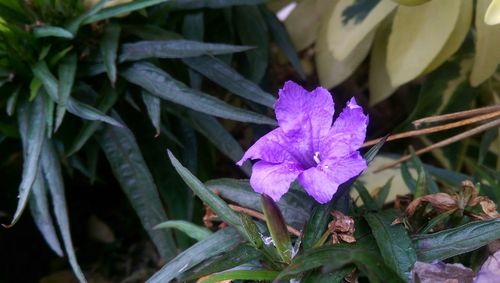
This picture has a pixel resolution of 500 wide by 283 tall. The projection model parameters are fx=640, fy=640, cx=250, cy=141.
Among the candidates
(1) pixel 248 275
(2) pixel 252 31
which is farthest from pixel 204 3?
(1) pixel 248 275

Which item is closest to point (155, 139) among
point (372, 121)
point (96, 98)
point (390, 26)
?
point (96, 98)

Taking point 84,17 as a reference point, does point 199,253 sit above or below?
below

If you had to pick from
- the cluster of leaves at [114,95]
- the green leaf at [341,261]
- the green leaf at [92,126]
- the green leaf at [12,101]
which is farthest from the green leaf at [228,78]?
the green leaf at [341,261]

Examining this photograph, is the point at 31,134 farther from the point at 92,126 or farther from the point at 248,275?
the point at 248,275

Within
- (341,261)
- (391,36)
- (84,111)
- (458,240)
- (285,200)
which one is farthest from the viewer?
(391,36)

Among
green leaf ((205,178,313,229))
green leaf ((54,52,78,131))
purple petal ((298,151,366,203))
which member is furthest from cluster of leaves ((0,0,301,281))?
purple petal ((298,151,366,203))

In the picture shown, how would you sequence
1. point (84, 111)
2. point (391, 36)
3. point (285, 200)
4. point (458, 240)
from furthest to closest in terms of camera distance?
point (391, 36) < point (84, 111) < point (285, 200) < point (458, 240)

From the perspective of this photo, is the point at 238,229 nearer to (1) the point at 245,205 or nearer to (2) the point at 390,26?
(1) the point at 245,205
